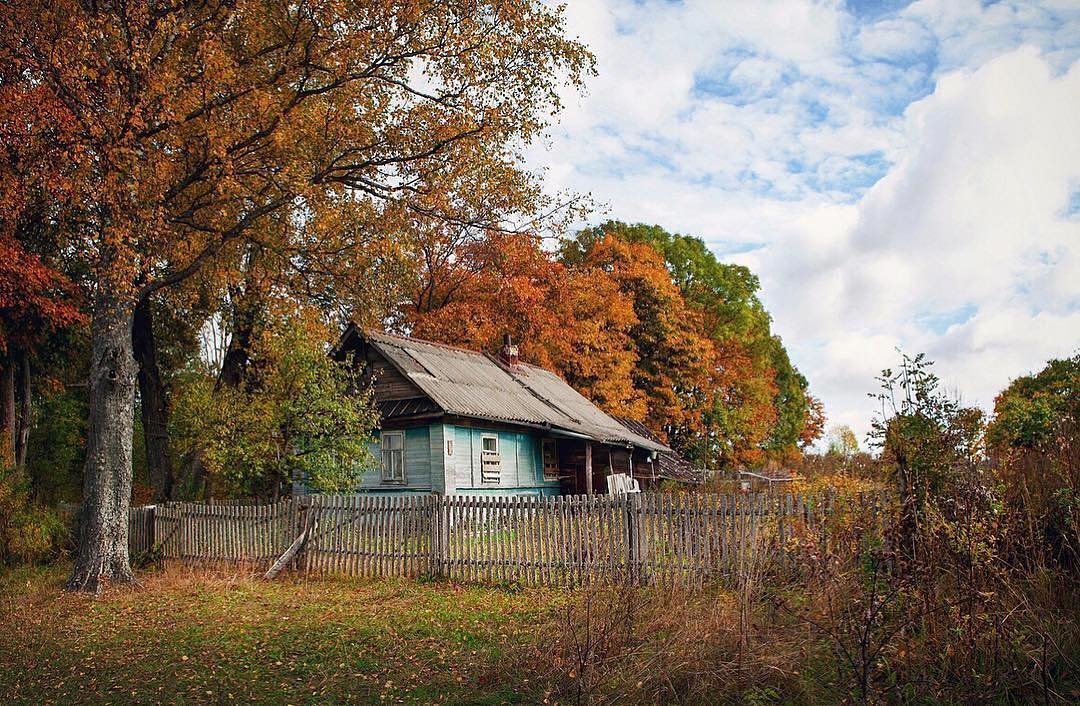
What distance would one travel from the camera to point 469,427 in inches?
961

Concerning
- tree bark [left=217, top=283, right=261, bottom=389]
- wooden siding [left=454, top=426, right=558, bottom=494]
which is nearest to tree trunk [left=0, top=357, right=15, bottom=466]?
tree bark [left=217, top=283, right=261, bottom=389]

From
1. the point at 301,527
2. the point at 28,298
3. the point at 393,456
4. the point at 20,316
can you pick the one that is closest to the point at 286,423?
the point at 301,527

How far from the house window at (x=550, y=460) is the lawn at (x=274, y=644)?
588 inches

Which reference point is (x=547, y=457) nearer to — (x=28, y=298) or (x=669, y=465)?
(x=669, y=465)

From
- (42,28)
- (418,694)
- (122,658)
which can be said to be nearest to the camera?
(418,694)

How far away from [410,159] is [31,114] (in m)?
6.86

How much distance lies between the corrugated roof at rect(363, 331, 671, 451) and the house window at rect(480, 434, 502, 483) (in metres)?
1.06

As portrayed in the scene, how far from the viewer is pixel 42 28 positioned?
46.1 ft

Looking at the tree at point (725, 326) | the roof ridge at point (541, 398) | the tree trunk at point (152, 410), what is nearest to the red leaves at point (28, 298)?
the tree trunk at point (152, 410)

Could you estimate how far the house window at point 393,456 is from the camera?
78.0 ft

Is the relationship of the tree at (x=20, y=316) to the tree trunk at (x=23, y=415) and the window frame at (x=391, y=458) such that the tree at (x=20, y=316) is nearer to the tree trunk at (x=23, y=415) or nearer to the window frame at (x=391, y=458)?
the tree trunk at (x=23, y=415)

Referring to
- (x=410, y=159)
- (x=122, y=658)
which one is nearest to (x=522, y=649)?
(x=122, y=658)

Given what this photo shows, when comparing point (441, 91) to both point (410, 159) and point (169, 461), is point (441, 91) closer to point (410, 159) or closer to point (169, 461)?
point (410, 159)

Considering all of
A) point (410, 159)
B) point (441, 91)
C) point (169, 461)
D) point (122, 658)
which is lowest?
point (122, 658)
